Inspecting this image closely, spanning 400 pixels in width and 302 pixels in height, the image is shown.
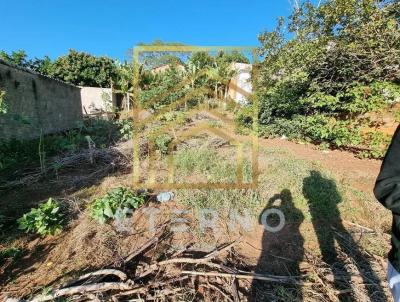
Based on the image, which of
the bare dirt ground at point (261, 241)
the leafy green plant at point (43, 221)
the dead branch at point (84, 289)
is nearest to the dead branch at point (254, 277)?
the bare dirt ground at point (261, 241)

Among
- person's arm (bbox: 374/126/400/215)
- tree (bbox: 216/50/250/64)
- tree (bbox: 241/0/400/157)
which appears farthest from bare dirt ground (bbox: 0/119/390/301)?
tree (bbox: 216/50/250/64)

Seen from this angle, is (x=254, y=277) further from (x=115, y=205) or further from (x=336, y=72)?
(x=336, y=72)

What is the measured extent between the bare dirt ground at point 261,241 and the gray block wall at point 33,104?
8.35 feet

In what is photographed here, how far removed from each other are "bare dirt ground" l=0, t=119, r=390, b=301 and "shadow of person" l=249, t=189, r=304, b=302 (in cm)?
1

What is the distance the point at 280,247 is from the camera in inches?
144

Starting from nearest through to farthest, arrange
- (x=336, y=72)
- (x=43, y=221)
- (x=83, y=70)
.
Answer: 1. (x=43, y=221)
2. (x=336, y=72)
3. (x=83, y=70)

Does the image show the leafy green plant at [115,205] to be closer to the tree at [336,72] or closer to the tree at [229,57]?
the tree at [336,72]

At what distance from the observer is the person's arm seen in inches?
54.2

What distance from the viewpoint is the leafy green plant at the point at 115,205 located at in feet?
13.0

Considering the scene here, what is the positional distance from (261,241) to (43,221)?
287 cm

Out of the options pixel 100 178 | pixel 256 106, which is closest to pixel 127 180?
pixel 100 178

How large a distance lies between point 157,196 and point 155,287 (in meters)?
2.05

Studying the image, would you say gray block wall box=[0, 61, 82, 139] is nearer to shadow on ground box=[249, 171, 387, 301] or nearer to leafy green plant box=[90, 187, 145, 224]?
leafy green plant box=[90, 187, 145, 224]

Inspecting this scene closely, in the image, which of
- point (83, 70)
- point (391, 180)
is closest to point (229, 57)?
point (83, 70)
